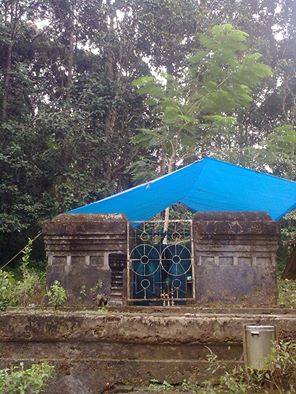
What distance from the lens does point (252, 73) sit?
966cm

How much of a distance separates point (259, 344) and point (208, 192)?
496 centimetres

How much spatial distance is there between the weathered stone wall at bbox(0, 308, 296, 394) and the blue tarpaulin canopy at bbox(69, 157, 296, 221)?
3.56 meters

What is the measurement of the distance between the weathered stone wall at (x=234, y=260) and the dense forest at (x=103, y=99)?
571 cm

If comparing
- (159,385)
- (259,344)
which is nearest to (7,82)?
(159,385)

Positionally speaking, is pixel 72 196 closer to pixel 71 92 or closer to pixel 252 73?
pixel 71 92

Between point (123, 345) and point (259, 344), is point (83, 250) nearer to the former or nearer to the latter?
point (123, 345)

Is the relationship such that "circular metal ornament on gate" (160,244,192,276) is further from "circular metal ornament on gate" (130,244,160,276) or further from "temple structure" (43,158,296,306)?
"temple structure" (43,158,296,306)

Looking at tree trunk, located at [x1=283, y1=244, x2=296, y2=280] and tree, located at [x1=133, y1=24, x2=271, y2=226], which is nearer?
tree trunk, located at [x1=283, y1=244, x2=296, y2=280]

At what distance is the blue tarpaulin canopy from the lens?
6066mm

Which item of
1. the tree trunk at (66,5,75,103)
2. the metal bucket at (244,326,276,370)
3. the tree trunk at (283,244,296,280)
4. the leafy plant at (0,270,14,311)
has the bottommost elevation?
the metal bucket at (244,326,276,370)

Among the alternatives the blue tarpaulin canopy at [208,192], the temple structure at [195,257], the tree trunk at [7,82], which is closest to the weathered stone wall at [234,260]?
the temple structure at [195,257]

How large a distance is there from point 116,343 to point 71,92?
36.7ft

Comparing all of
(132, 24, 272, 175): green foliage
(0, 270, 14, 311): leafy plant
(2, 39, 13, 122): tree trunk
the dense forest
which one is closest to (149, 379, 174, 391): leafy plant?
(0, 270, 14, 311): leafy plant

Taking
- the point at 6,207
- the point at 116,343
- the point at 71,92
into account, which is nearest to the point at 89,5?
the point at 71,92
